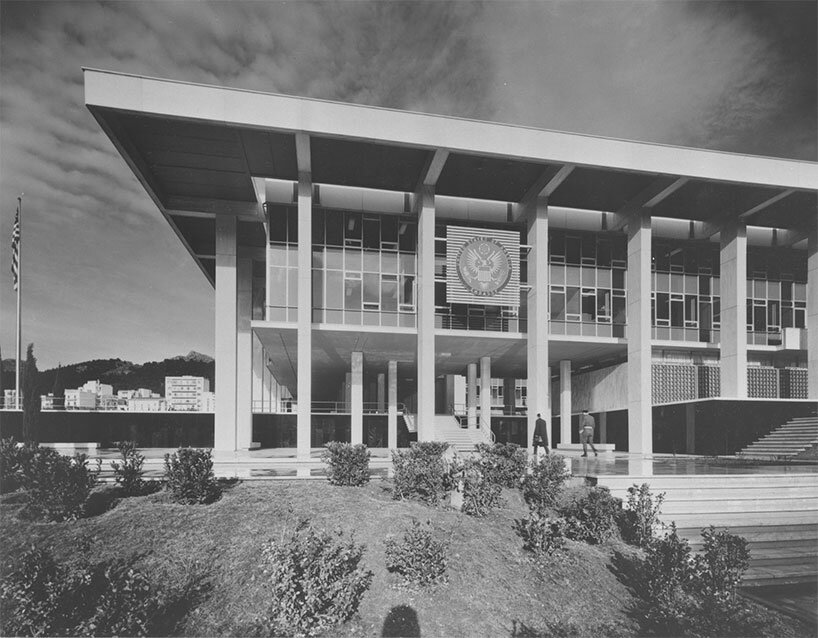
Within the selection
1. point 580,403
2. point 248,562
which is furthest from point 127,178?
point 580,403

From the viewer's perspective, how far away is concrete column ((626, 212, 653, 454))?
2673 centimetres

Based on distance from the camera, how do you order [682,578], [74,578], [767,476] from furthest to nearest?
[767,476]
[682,578]
[74,578]

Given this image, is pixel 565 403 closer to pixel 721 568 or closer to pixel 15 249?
pixel 721 568

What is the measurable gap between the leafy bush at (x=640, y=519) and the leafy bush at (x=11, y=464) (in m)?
13.2

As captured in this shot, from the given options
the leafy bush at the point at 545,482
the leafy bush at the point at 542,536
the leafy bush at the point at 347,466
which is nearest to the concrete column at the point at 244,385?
the leafy bush at the point at 347,466

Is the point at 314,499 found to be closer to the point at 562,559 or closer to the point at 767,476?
the point at 562,559

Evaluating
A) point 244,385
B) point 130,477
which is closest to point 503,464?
point 130,477

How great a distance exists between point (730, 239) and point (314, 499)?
26513mm

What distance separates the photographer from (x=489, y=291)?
87.2ft

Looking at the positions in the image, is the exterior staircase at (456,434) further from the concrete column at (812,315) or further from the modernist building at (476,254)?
the concrete column at (812,315)

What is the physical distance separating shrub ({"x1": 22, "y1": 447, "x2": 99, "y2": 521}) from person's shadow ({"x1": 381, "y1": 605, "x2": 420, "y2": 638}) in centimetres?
712

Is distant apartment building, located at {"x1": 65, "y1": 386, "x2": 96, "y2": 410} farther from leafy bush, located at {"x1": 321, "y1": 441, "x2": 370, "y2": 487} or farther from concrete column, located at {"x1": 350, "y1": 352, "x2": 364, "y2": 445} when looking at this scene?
leafy bush, located at {"x1": 321, "y1": 441, "x2": 370, "y2": 487}

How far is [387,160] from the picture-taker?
79.9 feet

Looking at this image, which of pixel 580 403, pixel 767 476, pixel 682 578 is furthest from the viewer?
pixel 580 403
